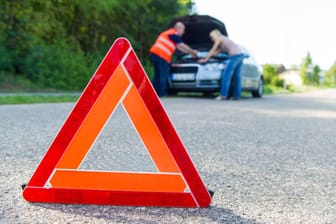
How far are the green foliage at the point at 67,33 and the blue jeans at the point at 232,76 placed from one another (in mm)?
4876

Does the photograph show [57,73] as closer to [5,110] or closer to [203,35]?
[203,35]

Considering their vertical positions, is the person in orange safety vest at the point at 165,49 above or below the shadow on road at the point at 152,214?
below

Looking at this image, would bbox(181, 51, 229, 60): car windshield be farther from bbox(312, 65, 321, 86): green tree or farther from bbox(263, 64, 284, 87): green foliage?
bbox(312, 65, 321, 86): green tree

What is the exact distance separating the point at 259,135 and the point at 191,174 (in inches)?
102

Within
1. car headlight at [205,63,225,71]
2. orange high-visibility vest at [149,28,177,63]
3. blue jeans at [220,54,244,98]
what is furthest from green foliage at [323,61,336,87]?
orange high-visibility vest at [149,28,177,63]

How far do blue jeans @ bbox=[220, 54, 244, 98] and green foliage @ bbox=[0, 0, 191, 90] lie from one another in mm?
4876

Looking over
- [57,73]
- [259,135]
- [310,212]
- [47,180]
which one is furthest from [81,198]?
[57,73]

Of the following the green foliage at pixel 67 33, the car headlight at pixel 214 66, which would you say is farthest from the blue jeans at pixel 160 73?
the green foliage at pixel 67 33

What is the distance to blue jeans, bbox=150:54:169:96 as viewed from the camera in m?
9.80

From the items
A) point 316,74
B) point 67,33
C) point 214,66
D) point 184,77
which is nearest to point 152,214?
point 214,66

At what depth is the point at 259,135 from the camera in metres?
4.20

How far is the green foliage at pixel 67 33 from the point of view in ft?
37.2

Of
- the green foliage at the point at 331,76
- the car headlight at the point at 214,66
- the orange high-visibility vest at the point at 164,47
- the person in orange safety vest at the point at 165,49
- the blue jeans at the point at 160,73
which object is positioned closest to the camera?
the person in orange safety vest at the point at 165,49

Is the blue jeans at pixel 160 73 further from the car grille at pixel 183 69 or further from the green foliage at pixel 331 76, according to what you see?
the green foliage at pixel 331 76
